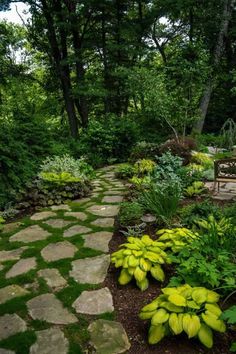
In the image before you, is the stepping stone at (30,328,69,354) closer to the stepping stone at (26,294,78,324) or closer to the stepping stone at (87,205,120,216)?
the stepping stone at (26,294,78,324)

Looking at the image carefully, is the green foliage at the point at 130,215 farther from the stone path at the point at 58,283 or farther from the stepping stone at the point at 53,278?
the stepping stone at the point at 53,278

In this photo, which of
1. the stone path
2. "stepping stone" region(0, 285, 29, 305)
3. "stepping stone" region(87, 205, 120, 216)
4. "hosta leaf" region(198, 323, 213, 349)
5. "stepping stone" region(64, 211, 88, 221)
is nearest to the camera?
"hosta leaf" region(198, 323, 213, 349)

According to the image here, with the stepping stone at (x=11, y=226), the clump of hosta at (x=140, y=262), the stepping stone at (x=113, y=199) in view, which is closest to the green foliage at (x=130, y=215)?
the clump of hosta at (x=140, y=262)

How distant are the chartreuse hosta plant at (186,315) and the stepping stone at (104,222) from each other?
2.10 m

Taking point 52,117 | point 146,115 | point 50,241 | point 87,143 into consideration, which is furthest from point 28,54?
point 50,241

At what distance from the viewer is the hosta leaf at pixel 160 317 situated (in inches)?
81.2

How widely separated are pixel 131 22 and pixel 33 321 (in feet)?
46.1

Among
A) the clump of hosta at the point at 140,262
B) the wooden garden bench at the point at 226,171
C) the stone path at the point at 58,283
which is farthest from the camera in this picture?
the wooden garden bench at the point at 226,171

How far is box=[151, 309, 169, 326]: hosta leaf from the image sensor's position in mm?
2062

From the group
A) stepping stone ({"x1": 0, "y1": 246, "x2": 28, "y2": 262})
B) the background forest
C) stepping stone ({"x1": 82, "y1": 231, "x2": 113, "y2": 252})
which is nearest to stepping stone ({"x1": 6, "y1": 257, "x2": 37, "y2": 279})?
stepping stone ({"x1": 0, "y1": 246, "x2": 28, "y2": 262})

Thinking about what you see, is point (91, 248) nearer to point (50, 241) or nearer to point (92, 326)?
point (50, 241)

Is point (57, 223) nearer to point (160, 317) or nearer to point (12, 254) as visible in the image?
point (12, 254)

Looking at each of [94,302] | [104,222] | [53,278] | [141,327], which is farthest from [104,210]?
[141,327]

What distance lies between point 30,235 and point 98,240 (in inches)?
34.7
